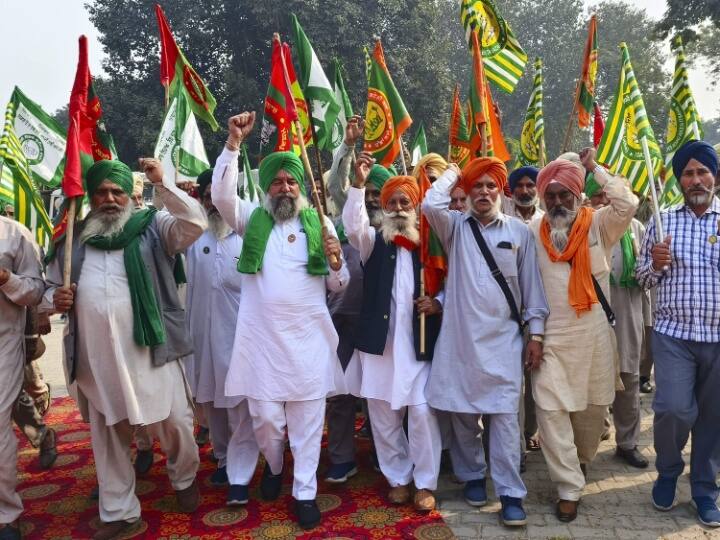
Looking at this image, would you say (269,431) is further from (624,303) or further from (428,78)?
(428,78)

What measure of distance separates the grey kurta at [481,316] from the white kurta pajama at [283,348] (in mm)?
697

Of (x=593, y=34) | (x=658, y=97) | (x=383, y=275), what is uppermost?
(x=658, y=97)

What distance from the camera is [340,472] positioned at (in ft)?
13.2

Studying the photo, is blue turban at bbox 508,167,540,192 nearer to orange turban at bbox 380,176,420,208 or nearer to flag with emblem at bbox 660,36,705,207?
flag with emblem at bbox 660,36,705,207

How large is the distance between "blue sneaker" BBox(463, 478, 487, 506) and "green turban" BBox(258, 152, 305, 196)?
7.20ft

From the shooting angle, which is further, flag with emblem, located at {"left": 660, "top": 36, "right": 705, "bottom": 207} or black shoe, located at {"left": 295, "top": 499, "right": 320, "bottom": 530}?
flag with emblem, located at {"left": 660, "top": 36, "right": 705, "bottom": 207}

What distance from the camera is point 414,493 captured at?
3.68 metres

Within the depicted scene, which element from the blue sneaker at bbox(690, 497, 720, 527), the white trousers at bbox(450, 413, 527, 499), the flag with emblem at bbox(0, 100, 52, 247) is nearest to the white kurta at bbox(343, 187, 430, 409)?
the white trousers at bbox(450, 413, 527, 499)

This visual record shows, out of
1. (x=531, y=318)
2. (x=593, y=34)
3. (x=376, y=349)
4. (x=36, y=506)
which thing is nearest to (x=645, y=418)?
(x=531, y=318)

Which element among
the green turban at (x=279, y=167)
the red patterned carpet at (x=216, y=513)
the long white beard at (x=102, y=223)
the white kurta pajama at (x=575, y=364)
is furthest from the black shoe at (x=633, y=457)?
the long white beard at (x=102, y=223)

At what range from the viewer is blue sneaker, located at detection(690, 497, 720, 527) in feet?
10.7

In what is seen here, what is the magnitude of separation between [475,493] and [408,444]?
0.50 meters

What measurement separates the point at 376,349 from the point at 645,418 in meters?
2.92

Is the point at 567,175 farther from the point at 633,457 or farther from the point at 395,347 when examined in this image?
the point at 633,457
